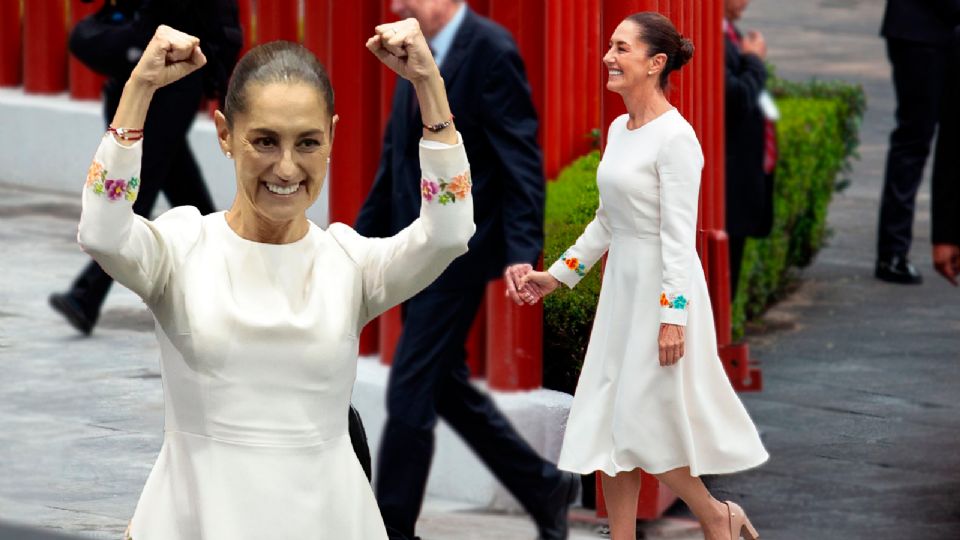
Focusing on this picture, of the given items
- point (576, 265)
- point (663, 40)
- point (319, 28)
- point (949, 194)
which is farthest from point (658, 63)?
point (319, 28)

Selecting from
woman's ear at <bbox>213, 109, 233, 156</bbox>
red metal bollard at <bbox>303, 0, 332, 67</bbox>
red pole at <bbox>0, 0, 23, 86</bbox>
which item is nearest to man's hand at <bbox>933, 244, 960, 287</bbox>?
→ red metal bollard at <bbox>303, 0, 332, 67</bbox>

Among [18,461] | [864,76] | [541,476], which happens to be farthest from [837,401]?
[864,76]

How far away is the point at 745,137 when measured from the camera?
26.1 feet

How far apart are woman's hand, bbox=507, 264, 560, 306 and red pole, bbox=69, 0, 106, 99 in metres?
5.77

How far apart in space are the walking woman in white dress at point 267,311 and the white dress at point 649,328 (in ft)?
4.30

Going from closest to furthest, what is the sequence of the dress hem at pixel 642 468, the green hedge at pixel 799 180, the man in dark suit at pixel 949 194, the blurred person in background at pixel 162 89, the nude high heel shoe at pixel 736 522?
the dress hem at pixel 642 468, the nude high heel shoe at pixel 736 522, the man in dark suit at pixel 949 194, the blurred person in background at pixel 162 89, the green hedge at pixel 799 180

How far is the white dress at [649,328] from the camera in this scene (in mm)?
4637

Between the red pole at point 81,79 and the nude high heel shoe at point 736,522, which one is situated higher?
the red pole at point 81,79

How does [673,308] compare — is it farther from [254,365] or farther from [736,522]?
[254,365]

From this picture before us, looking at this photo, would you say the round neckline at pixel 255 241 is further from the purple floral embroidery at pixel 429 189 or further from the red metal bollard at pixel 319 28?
the red metal bollard at pixel 319 28

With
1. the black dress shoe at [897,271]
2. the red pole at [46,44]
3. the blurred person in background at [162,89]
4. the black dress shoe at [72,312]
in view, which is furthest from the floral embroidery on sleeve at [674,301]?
the red pole at [46,44]

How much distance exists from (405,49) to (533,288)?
163cm

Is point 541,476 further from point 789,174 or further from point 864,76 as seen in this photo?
point 864,76

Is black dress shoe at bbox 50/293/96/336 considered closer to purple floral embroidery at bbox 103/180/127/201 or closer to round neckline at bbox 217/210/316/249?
round neckline at bbox 217/210/316/249
